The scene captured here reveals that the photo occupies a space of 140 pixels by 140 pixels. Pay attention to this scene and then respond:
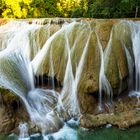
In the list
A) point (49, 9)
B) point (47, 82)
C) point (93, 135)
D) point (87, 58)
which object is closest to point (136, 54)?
point (87, 58)

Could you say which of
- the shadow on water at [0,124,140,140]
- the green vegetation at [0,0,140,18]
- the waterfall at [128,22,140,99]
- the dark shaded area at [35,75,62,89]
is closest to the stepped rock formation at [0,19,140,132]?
the dark shaded area at [35,75,62,89]

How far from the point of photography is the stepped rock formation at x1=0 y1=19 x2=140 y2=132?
12.0m

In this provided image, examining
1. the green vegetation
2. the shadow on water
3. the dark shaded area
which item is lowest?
the shadow on water

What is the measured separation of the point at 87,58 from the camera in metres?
12.6

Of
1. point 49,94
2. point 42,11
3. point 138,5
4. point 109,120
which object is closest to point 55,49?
point 49,94

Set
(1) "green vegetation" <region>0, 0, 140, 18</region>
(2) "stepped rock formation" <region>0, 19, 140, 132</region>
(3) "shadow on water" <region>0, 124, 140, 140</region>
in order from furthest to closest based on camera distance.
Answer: (1) "green vegetation" <region>0, 0, 140, 18</region> < (2) "stepped rock formation" <region>0, 19, 140, 132</region> < (3) "shadow on water" <region>0, 124, 140, 140</region>

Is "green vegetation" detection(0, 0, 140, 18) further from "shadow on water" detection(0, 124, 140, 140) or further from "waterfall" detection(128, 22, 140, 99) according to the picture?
"shadow on water" detection(0, 124, 140, 140)

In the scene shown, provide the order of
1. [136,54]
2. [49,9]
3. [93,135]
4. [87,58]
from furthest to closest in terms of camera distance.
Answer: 1. [49,9]
2. [136,54]
3. [87,58]
4. [93,135]

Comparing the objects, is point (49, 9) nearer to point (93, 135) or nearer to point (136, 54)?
point (136, 54)

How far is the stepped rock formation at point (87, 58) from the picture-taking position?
12.0 metres

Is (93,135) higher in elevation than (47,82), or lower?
lower

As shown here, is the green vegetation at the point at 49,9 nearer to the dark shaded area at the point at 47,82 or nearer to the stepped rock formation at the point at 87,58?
the stepped rock formation at the point at 87,58

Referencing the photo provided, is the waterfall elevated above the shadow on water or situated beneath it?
elevated above

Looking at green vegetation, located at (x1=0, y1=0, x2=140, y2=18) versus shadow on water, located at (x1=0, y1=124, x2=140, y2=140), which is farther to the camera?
green vegetation, located at (x1=0, y1=0, x2=140, y2=18)
